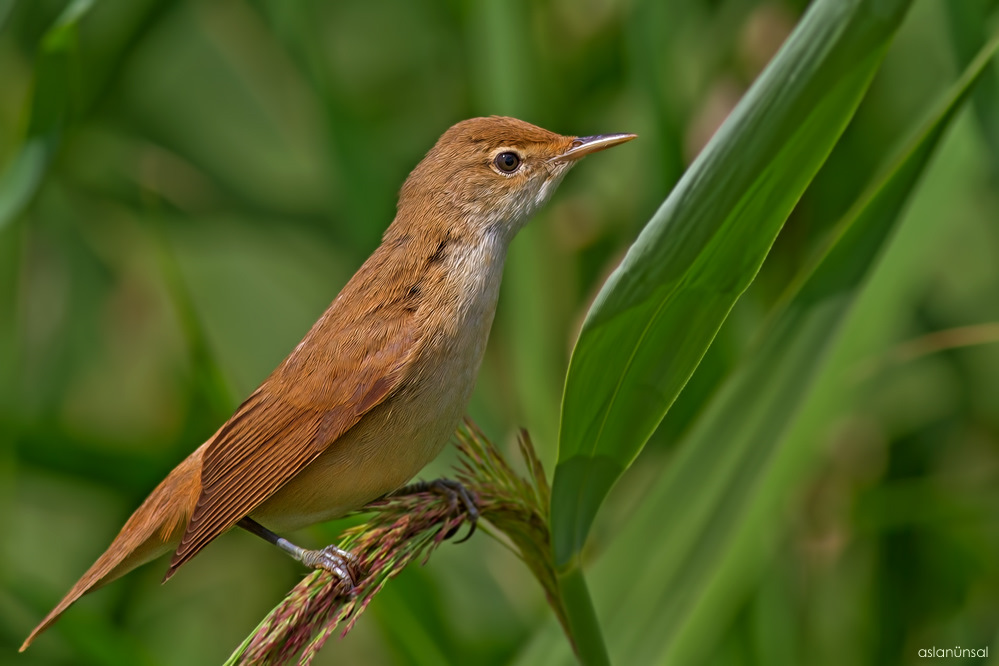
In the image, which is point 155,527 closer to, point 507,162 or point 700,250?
point 507,162

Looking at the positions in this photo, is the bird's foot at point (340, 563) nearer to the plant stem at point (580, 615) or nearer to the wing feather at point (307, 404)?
the wing feather at point (307, 404)

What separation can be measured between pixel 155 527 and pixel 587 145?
1.19 m

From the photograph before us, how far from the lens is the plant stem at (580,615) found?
1.56m

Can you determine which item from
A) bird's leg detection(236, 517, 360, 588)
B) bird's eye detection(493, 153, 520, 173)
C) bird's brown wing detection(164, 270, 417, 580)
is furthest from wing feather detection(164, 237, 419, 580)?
bird's eye detection(493, 153, 520, 173)

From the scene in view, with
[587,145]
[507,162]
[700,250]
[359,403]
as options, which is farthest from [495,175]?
[700,250]

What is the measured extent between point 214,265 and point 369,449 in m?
1.47

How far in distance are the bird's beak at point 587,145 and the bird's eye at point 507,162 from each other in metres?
0.08

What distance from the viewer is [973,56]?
198cm

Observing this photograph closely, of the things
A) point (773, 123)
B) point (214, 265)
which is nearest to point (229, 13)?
point (214, 265)

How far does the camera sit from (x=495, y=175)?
7.54ft

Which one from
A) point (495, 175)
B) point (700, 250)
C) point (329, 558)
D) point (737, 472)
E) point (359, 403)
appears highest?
point (495, 175)

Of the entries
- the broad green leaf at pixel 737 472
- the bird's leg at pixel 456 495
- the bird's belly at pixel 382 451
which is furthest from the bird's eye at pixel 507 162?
the bird's leg at pixel 456 495

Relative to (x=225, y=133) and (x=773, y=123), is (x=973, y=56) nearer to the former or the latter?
(x=773, y=123)

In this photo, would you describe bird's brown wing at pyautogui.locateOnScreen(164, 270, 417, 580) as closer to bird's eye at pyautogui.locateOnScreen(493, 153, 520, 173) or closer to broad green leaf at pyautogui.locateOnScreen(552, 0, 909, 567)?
bird's eye at pyautogui.locateOnScreen(493, 153, 520, 173)
